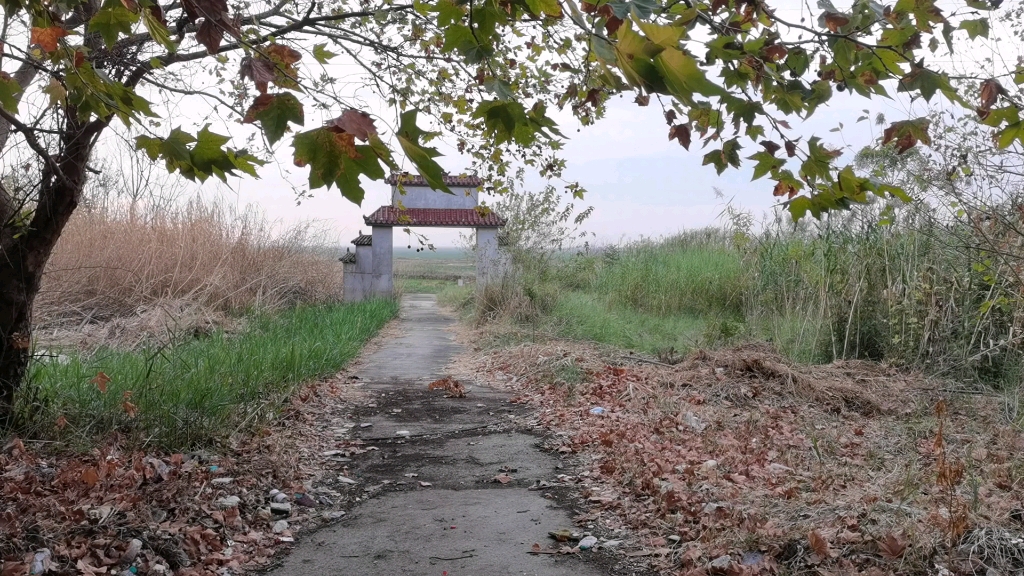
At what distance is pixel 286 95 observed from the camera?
168cm

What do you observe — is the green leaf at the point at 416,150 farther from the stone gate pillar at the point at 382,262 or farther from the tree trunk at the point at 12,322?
the stone gate pillar at the point at 382,262

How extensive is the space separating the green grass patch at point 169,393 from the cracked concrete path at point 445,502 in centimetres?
77

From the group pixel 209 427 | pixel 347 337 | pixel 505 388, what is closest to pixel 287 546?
pixel 209 427

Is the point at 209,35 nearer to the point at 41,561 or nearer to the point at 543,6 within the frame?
the point at 543,6

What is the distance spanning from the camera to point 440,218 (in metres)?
18.0

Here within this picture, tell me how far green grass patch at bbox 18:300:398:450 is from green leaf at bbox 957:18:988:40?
154 inches

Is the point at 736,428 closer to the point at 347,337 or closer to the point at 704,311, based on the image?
the point at 347,337

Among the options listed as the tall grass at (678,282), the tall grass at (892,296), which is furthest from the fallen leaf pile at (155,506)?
the tall grass at (678,282)

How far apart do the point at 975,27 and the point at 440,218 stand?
51.6 feet

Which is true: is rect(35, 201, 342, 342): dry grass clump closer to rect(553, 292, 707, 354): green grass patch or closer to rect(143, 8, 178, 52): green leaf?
rect(553, 292, 707, 354): green grass patch

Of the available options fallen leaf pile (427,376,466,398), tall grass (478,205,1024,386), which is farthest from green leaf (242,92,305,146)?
fallen leaf pile (427,376,466,398)

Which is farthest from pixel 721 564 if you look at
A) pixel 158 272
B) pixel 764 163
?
pixel 158 272

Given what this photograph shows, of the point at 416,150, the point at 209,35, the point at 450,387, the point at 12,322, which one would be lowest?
the point at 450,387

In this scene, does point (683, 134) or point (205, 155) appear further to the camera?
point (683, 134)
